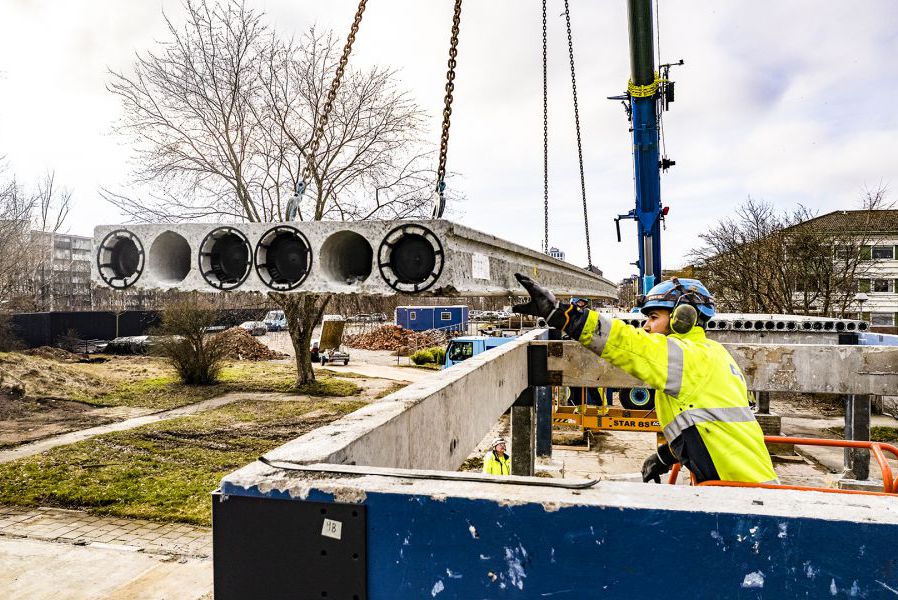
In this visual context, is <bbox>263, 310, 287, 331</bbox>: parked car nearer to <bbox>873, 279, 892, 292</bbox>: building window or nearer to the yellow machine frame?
the yellow machine frame

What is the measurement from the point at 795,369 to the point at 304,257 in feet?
18.5

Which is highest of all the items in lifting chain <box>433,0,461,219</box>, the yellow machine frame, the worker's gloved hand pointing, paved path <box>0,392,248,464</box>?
lifting chain <box>433,0,461,219</box>

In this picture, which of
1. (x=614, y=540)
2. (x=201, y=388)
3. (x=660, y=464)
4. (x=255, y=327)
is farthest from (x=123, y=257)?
(x=255, y=327)

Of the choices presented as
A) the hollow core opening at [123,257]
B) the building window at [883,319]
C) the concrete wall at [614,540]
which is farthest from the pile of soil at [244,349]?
the building window at [883,319]

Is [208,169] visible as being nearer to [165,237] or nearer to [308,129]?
[308,129]

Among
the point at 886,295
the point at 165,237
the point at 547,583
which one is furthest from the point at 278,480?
the point at 886,295

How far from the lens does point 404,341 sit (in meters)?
34.4

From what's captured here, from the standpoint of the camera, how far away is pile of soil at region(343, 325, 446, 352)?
110ft

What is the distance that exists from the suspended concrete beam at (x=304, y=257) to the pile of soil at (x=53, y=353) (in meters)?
27.5

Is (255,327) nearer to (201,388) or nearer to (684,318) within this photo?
(201,388)

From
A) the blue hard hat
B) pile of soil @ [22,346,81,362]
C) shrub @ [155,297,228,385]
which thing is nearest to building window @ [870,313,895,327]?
shrub @ [155,297,228,385]

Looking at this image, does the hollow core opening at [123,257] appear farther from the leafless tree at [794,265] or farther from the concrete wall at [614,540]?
the leafless tree at [794,265]

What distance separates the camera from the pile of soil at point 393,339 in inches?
1320

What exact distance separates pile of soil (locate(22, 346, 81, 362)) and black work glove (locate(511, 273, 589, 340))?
28.8m
